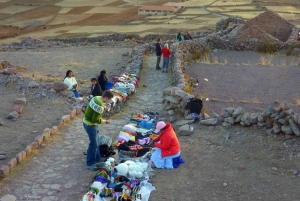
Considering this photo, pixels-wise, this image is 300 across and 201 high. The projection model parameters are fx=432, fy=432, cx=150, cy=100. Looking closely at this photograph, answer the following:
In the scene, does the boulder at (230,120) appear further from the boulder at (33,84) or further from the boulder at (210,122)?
the boulder at (33,84)

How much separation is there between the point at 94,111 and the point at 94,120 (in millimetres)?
221

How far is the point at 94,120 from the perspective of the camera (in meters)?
9.68

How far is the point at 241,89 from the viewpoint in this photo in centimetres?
1761

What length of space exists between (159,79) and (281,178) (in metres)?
10.6

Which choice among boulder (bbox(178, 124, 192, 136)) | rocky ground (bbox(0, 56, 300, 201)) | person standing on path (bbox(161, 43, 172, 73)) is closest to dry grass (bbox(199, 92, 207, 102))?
rocky ground (bbox(0, 56, 300, 201))

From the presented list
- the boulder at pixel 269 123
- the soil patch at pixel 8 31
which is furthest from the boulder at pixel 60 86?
the soil patch at pixel 8 31

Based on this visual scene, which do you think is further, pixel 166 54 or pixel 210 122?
pixel 166 54

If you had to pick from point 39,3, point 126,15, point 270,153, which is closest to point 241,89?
point 270,153

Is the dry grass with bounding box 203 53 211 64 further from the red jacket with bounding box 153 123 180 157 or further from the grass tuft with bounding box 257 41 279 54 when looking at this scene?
the red jacket with bounding box 153 123 180 157

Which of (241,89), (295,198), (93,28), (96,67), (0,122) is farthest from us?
(93,28)

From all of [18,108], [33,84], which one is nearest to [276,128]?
[18,108]

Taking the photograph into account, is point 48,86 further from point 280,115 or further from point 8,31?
point 8,31

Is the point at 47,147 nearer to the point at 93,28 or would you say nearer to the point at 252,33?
the point at 252,33

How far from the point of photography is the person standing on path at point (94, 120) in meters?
9.53
